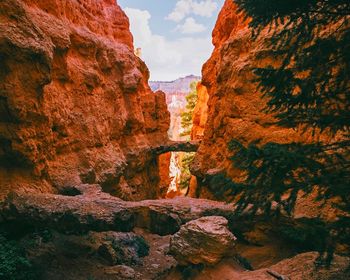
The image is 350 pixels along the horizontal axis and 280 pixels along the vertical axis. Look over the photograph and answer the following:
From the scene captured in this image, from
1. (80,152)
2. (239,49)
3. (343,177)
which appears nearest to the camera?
(343,177)

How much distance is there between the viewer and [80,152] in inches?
591

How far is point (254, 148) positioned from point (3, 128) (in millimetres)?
8697

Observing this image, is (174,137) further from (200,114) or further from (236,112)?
(236,112)

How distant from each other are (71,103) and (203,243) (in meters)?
9.55

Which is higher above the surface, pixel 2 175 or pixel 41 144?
pixel 41 144

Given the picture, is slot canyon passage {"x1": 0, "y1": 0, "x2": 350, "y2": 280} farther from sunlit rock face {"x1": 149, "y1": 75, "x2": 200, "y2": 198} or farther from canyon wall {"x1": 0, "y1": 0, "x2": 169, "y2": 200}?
sunlit rock face {"x1": 149, "y1": 75, "x2": 200, "y2": 198}

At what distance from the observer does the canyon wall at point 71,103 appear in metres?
10.1

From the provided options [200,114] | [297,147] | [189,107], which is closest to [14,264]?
[297,147]

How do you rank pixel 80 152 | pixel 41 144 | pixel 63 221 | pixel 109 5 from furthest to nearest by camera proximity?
1. pixel 109 5
2. pixel 80 152
3. pixel 41 144
4. pixel 63 221

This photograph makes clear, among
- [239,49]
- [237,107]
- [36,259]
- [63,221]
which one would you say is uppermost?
[239,49]

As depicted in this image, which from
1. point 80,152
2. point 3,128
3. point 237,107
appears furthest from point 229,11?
point 3,128

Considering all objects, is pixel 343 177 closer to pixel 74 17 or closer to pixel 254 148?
pixel 254 148

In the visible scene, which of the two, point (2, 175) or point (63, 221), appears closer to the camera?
point (63, 221)

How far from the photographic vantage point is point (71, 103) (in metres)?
15.2
